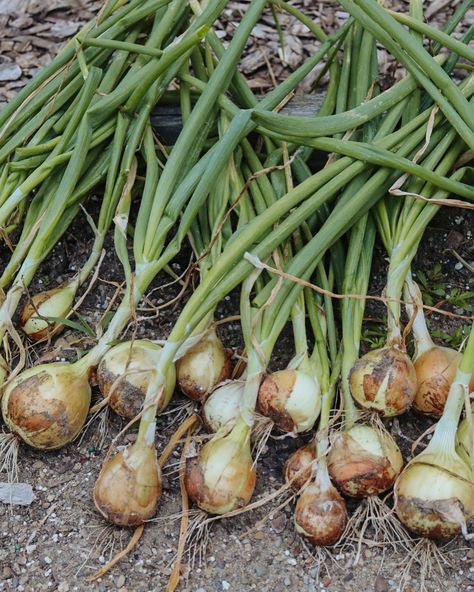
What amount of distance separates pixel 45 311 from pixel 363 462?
85 cm

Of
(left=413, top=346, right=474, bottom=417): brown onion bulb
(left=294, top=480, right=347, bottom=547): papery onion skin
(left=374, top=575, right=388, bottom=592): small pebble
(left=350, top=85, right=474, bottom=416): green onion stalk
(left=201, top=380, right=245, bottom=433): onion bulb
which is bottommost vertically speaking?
(left=374, top=575, right=388, bottom=592): small pebble

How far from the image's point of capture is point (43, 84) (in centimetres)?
207

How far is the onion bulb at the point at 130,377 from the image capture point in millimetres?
1661

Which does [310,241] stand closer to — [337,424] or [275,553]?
[337,424]

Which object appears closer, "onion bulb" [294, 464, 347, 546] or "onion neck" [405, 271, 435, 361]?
"onion bulb" [294, 464, 347, 546]

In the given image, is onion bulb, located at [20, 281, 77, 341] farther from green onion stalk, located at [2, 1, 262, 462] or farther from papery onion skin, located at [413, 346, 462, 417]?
papery onion skin, located at [413, 346, 462, 417]

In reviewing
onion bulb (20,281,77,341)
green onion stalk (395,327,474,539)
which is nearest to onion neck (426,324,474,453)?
green onion stalk (395,327,474,539)

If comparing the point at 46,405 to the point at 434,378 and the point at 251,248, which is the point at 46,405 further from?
the point at 434,378

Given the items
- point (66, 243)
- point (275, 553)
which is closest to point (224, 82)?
point (66, 243)

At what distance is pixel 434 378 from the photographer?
64.6 inches

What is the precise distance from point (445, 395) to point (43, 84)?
4.31ft

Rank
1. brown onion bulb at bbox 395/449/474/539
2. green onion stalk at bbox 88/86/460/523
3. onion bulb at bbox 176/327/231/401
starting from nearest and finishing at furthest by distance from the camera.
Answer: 1. brown onion bulb at bbox 395/449/474/539
2. green onion stalk at bbox 88/86/460/523
3. onion bulb at bbox 176/327/231/401

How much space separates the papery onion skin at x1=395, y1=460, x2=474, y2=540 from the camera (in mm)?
1445

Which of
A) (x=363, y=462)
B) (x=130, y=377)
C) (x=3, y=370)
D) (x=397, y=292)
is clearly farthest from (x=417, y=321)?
(x=3, y=370)
